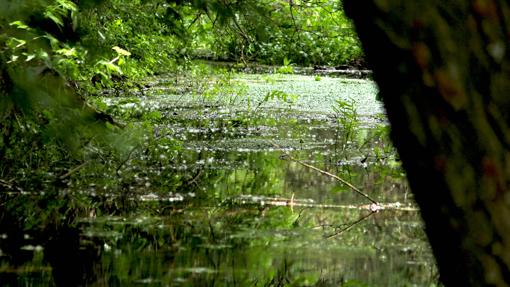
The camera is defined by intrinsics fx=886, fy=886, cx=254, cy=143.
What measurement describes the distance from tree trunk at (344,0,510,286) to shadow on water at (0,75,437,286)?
206 cm

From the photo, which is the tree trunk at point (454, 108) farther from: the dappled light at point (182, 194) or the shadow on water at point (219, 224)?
the shadow on water at point (219, 224)

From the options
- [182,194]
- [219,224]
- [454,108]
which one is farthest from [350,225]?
[454,108]

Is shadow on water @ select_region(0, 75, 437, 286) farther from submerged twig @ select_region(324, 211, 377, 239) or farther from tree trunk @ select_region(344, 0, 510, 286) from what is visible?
tree trunk @ select_region(344, 0, 510, 286)

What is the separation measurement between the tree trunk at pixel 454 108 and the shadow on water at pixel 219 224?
6.76 ft

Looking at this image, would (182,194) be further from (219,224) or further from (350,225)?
(350,225)

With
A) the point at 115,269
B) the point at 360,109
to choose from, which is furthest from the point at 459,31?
the point at 360,109

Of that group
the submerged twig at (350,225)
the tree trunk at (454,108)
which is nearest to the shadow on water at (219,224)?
the submerged twig at (350,225)

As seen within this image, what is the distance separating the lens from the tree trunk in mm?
626

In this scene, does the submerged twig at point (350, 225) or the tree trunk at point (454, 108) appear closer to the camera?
the tree trunk at point (454, 108)

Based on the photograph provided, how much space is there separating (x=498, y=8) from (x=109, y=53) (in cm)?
80

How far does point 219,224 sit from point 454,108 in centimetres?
341

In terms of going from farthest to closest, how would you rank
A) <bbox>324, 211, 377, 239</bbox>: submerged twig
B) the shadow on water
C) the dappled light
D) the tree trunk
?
<bbox>324, 211, 377, 239</bbox>: submerged twig → the shadow on water → the dappled light → the tree trunk

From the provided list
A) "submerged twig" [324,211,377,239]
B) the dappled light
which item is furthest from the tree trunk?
"submerged twig" [324,211,377,239]

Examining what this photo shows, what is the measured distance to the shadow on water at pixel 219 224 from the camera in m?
3.35
